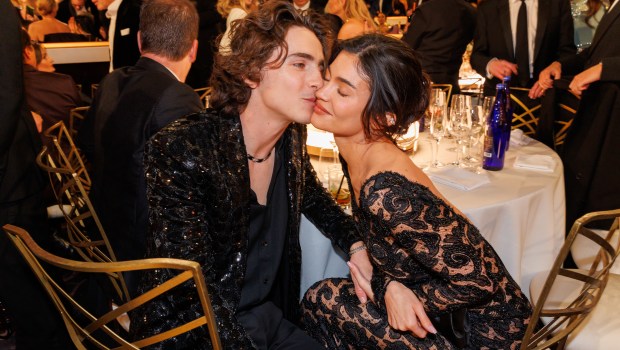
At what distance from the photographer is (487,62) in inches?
178

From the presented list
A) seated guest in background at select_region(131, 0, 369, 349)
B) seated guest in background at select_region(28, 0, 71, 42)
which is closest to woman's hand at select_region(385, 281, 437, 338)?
seated guest in background at select_region(131, 0, 369, 349)

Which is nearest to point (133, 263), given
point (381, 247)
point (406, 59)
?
point (381, 247)

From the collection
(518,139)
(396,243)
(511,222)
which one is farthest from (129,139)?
(518,139)

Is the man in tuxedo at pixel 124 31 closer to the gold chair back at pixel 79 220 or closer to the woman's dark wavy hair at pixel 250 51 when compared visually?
the gold chair back at pixel 79 220

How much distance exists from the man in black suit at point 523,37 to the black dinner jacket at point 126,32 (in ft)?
9.77

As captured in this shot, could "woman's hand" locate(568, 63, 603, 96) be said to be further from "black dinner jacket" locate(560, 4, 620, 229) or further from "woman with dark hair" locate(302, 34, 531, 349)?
"woman with dark hair" locate(302, 34, 531, 349)

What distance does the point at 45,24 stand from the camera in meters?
6.65

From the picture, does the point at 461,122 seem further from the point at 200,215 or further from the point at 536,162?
the point at 200,215

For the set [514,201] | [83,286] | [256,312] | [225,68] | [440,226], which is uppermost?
[225,68]

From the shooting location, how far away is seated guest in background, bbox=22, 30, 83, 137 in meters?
3.41

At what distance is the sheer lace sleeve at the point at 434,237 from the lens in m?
1.53

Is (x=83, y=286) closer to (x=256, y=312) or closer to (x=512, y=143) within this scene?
(x=256, y=312)

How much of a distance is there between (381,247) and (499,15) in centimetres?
346

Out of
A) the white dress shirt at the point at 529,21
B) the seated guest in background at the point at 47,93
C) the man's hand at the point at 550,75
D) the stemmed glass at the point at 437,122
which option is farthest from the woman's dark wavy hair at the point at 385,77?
the white dress shirt at the point at 529,21
